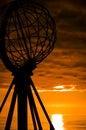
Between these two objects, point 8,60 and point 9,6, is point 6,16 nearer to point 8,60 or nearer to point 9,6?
point 9,6

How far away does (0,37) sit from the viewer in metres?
27.6

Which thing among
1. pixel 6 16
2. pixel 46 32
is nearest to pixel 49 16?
pixel 46 32

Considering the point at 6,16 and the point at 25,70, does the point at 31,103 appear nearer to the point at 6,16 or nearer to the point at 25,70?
the point at 25,70

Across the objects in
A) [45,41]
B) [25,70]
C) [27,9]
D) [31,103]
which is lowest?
[31,103]

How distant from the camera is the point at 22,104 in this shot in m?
27.6

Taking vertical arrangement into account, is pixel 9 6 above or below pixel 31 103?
above

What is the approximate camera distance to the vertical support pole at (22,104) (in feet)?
90.6

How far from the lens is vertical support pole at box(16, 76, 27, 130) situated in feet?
90.6

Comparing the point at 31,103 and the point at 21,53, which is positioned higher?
the point at 21,53

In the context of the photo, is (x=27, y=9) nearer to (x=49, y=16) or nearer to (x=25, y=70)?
(x=49, y=16)

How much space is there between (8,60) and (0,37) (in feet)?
4.63

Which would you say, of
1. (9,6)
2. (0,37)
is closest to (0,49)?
(0,37)

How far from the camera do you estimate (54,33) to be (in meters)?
28.7

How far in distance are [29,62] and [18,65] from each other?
730mm
